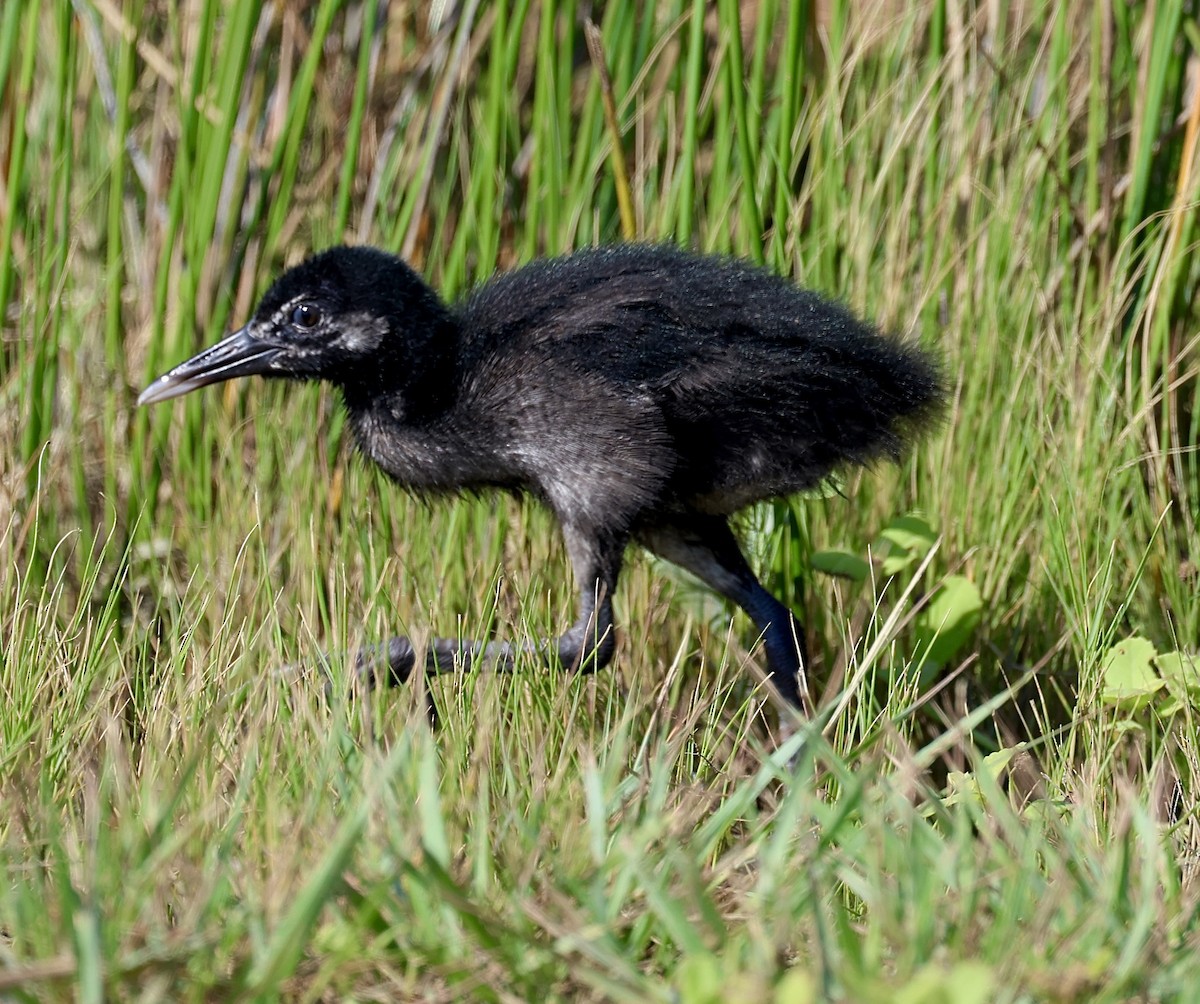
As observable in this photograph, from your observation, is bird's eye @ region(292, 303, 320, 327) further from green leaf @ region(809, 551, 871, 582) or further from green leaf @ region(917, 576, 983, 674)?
green leaf @ region(917, 576, 983, 674)

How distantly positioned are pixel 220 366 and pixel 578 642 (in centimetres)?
101

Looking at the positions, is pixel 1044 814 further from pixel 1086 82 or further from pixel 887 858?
pixel 1086 82

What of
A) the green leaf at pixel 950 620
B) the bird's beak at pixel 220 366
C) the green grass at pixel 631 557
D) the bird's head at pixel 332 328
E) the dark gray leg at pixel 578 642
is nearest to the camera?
the green grass at pixel 631 557

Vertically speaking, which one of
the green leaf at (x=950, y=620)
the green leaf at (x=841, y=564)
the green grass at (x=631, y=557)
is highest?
the green grass at (x=631, y=557)

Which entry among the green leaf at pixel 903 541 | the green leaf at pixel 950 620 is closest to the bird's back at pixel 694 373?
the green leaf at pixel 903 541

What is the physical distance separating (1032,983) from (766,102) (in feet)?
10.0

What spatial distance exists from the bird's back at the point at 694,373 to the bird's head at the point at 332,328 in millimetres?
137

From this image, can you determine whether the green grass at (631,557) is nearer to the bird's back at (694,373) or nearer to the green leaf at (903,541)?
the green leaf at (903,541)

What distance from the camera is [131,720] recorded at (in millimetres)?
3273

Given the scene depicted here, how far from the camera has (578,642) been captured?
3.35 m

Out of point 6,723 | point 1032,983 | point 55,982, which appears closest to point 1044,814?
point 1032,983

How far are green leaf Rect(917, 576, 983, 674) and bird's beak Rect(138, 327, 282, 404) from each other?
1.59 meters

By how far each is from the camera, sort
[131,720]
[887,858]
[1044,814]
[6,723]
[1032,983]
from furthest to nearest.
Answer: [131,720]
[6,723]
[1044,814]
[887,858]
[1032,983]

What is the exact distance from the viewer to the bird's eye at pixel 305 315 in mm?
3465
